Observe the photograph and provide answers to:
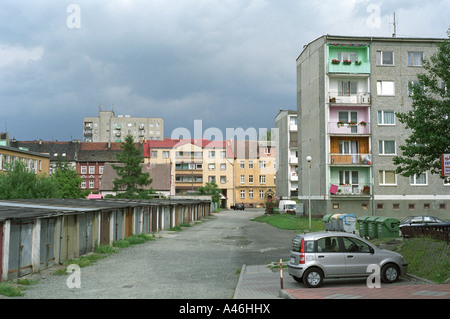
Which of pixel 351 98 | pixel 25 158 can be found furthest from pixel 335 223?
pixel 25 158

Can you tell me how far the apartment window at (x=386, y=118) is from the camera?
42.9 metres

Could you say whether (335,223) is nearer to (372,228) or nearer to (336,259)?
(372,228)

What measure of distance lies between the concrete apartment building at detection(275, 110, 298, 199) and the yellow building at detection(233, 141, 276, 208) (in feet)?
64.7

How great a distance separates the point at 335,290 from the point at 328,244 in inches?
67.0

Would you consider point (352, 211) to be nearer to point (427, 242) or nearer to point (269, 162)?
point (427, 242)

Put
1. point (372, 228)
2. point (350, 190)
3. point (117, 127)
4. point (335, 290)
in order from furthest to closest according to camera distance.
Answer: point (117, 127)
point (350, 190)
point (372, 228)
point (335, 290)

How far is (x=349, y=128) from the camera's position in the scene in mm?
43000

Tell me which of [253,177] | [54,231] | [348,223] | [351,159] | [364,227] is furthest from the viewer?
[253,177]

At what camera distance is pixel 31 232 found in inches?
659

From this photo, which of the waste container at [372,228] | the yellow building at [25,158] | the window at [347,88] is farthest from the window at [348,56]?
the yellow building at [25,158]

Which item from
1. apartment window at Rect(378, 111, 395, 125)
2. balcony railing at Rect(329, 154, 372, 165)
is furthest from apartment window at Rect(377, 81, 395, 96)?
balcony railing at Rect(329, 154, 372, 165)

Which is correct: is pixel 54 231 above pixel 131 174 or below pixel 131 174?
below
